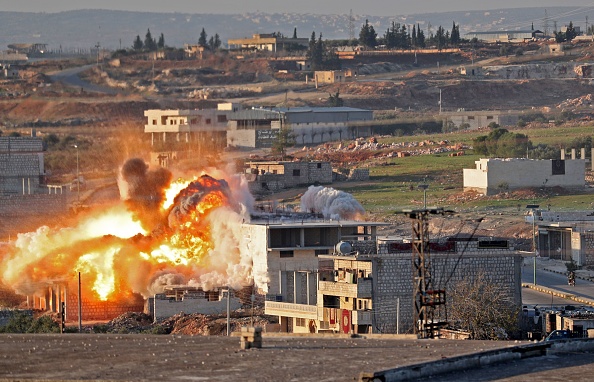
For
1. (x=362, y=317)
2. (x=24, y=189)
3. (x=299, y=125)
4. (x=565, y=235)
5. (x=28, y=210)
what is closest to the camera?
(x=362, y=317)

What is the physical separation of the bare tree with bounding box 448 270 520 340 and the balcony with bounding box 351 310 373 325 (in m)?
2.17

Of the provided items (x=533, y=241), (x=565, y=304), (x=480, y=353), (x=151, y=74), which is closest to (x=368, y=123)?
(x=151, y=74)

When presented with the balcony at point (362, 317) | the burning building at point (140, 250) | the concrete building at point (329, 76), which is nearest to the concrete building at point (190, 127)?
the burning building at point (140, 250)

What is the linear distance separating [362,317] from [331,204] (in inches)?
731

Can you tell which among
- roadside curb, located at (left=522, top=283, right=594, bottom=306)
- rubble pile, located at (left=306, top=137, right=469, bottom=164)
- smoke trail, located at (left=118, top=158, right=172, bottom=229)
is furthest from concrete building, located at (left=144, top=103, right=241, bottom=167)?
roadside curb, located at (left=522, top=283, right=594, bottom=306)

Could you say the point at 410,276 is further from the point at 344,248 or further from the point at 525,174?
the point at 525,174

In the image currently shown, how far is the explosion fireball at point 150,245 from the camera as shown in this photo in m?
62.2

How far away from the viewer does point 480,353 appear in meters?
29.2

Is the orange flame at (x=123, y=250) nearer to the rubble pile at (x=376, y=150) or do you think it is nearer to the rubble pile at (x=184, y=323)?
the rubble pile at (x=184, y=323)

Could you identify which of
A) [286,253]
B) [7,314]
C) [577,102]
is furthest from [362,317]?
[577,102]

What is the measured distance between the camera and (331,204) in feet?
224

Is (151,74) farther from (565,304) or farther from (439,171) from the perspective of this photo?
(565,304)

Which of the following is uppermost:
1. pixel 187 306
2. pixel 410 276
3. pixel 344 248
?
pixel 344 248

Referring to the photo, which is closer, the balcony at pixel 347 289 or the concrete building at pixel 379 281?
the concrete building at pixel 379 281
